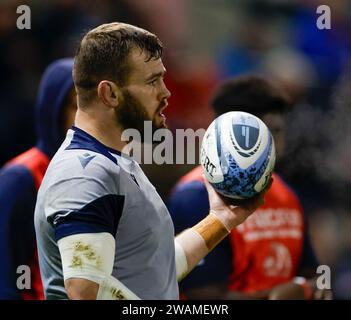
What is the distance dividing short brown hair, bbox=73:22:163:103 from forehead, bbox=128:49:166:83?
0.7 inches

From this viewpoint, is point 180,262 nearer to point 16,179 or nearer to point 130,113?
point 130,113

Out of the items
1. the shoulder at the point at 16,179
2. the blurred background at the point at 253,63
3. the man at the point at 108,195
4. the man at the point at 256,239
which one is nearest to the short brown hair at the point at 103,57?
the man at the point at 108,195

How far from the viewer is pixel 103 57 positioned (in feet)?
11.2

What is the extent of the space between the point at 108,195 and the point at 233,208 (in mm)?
738

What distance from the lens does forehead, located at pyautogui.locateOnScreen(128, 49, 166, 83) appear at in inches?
137

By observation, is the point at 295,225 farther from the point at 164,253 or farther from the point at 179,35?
the point at 179,35

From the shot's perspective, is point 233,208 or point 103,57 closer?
point 103,57

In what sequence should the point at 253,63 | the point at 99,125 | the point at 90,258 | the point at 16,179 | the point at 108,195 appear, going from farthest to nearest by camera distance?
the point at 253,63
the point at 16,179
the point at 99,125
the point at 108,195
the point at 90,258

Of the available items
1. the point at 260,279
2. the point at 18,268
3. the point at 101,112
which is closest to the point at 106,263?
the point at 101,112

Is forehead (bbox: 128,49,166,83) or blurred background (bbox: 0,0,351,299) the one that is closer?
forehead (bbox: 128,49,166,83)

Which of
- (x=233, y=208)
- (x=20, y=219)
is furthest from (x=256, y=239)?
(x=233, y=208)

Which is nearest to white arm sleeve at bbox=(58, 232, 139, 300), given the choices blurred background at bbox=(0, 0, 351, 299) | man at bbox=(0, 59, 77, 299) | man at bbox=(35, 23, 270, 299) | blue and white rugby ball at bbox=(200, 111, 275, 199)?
man at bbox=(35, 23, 270, 299)

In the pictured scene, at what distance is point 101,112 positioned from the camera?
340cm

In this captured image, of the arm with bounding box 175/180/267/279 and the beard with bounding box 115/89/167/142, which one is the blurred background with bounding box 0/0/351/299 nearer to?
the arm with bounding box 175/180/267/279
